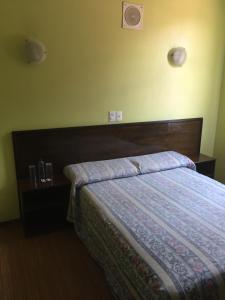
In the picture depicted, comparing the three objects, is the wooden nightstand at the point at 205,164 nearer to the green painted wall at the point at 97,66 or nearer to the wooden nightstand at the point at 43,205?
the green painted wall at the point at 97,66

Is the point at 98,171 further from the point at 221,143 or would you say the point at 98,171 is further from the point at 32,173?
the point at 221,143

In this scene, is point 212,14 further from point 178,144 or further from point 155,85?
point 178,144

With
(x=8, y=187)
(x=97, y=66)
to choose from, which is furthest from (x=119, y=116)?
(x=8, y=187)

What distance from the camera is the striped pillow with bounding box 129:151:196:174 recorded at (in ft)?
8.57

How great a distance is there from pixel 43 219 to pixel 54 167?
0.52m

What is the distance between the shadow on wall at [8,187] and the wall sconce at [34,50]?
73 cm

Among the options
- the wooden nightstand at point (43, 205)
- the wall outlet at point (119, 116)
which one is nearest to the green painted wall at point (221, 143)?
the wall outlet at point (119, 116)

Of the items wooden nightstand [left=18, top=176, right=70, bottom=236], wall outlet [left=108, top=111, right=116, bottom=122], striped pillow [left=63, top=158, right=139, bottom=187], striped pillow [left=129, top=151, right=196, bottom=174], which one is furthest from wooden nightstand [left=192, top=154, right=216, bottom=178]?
wooden nightstand [left=18, top=176, right=70, bottom=236]

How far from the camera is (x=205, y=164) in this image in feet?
10.4

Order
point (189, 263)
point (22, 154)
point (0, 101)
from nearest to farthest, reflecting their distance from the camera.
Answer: point (189, 263)
point (0, 101)
point (22, 154)

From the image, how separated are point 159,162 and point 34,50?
1.62 meters

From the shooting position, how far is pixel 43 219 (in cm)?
250

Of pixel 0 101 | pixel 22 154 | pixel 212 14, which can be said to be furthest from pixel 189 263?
pixel 212 14

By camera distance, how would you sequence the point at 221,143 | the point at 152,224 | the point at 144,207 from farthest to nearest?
the point at 221,143, the point at 144,207, the point at 152,224
